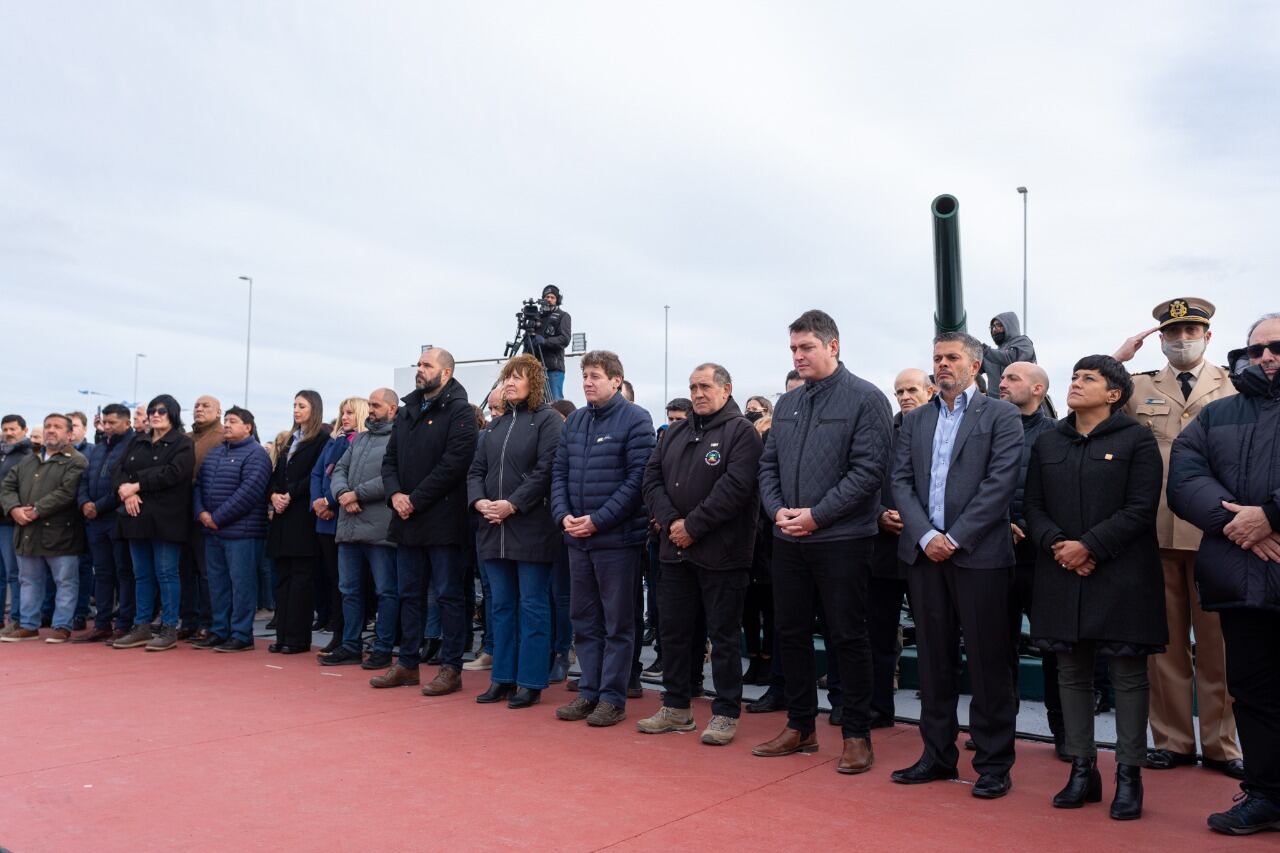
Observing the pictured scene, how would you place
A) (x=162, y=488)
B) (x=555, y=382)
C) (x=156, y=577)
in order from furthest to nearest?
(x=555, y=382)
(x=156, y=577)
(x=162, y=488)

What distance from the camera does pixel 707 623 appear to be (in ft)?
19.2

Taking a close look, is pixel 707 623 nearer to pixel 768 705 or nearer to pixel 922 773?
pixel 768 705

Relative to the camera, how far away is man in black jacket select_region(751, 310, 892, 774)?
16.3 ft

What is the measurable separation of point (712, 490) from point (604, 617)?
1.21 m

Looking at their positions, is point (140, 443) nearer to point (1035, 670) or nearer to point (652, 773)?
point (652, 773)

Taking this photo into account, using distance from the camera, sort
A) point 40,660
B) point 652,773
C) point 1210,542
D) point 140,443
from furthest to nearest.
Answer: point 140,443 < point 40,660 < point 652,773 < point 1210,542

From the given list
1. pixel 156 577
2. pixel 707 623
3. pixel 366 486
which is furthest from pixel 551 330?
pixel 707 623

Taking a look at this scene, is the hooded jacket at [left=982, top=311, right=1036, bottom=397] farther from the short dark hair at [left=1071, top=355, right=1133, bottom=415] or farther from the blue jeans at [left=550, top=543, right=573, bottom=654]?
the blue jeans at [left=550, top=543, right=573, bottom=654]

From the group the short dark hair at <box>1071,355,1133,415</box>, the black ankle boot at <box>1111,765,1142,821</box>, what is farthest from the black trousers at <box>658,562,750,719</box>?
the short dark hair at <box>1071,355,1133,415</box>

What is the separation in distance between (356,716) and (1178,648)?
4460 millimetres

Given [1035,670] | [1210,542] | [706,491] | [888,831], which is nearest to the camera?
[888,831]

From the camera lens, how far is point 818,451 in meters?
5.11

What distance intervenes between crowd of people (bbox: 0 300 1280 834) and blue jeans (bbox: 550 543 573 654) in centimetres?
2

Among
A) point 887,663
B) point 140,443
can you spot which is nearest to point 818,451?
point 887,663
